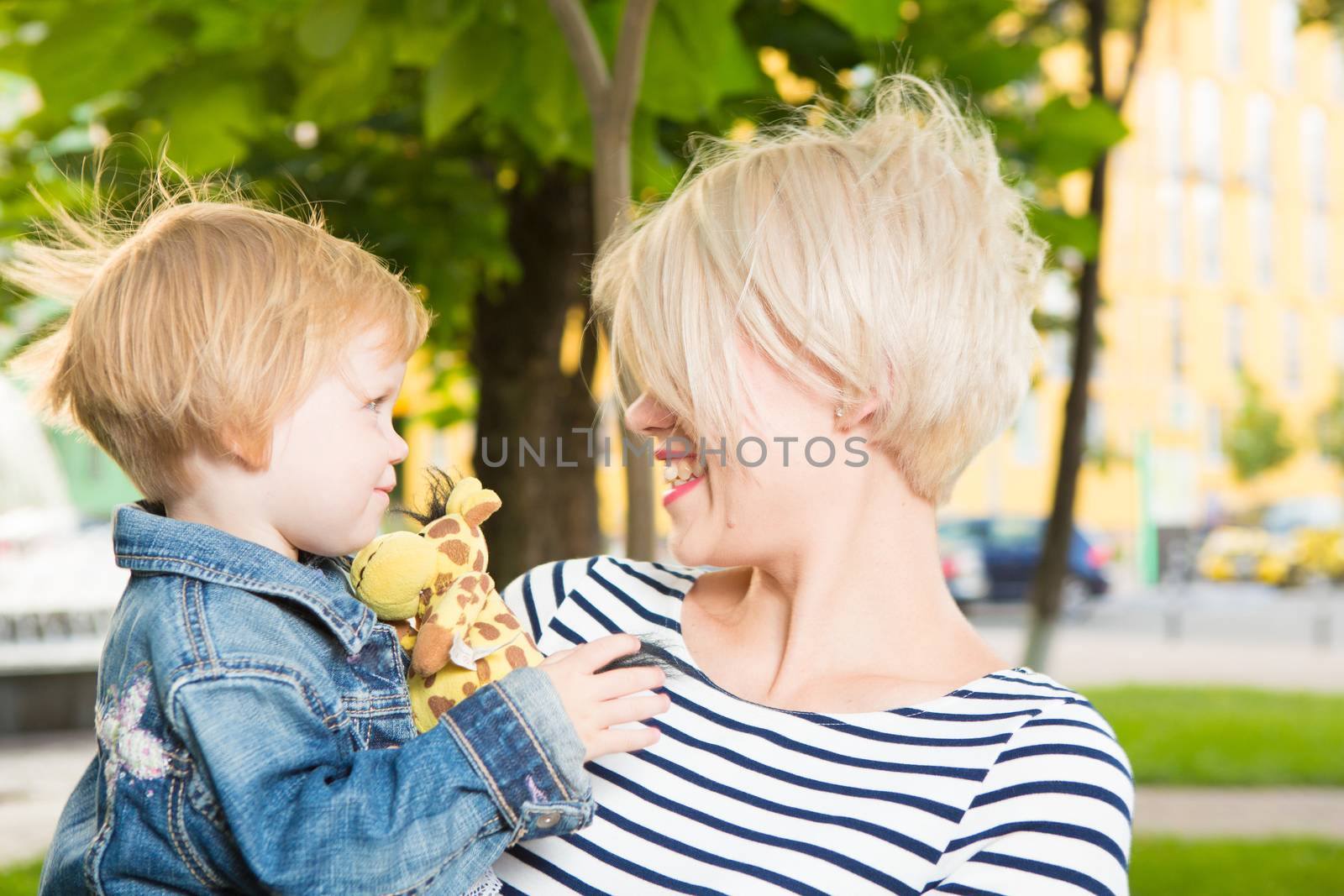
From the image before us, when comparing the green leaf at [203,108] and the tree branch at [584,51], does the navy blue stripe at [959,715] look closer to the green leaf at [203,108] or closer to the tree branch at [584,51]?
the tree branch at [584,51]

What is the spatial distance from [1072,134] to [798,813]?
204cm

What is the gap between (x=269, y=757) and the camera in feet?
4.09

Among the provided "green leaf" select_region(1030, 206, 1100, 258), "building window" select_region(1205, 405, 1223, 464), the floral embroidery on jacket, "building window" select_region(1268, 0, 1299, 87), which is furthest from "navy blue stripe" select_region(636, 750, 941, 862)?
"building window" select_region(1268, 0, 1299, 87)

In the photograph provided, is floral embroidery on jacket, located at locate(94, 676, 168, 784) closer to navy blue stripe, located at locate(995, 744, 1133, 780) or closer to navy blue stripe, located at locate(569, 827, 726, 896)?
navy blue stripe, located at locate(569, 827, 726, 896)

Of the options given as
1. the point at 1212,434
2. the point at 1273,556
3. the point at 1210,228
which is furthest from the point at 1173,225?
the point at 1273,556

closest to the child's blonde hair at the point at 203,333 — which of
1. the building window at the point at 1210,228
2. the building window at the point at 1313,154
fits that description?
the building window at the point at 1210,228

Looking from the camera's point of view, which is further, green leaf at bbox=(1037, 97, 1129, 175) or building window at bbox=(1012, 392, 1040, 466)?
building window at bbox=(1012, 392, 1040, 466)

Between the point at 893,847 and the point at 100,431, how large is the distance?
3.18 ft

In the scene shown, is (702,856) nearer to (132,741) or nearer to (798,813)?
(798,813)

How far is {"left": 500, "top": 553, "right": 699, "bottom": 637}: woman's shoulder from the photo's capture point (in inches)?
69.4

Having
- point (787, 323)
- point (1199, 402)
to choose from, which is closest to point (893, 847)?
point (787, 323)

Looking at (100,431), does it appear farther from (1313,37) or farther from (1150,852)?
(1313,37)

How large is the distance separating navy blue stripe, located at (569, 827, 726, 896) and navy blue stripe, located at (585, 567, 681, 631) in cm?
28

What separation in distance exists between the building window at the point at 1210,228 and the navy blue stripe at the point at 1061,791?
36.4 m
